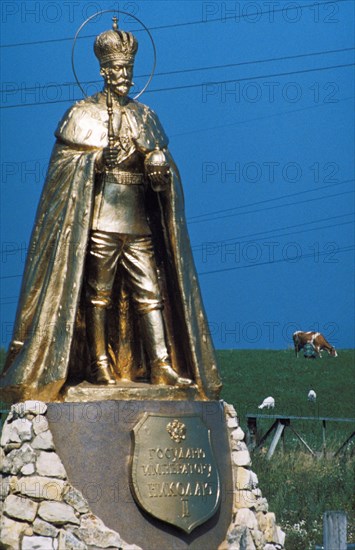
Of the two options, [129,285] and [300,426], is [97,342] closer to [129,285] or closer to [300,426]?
[129,285]

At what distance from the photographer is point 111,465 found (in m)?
11.1

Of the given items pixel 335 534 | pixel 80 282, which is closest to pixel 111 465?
pixel 80 282

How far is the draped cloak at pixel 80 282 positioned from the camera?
452 inches

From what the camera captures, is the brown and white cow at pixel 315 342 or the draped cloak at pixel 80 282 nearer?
the draped cloak at pixel 80 282

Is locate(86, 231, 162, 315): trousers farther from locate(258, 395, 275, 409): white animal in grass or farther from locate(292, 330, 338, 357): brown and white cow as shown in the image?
locate(292, 330, 338, 357): brown and white cow

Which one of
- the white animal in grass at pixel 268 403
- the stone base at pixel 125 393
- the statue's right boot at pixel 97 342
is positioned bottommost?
the stone base at pixel 125 393

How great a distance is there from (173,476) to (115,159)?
2.62 metres

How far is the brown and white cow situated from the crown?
11.1 m

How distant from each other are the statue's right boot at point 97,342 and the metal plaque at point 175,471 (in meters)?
0.67

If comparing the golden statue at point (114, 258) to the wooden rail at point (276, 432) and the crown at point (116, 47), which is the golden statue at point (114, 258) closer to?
the crown at point (116, 47)

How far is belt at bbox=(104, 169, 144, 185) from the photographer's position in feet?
39.4

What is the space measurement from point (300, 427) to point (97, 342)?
8.19 m

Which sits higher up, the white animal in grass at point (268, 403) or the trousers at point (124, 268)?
the white animal in grass at point (268, 403)

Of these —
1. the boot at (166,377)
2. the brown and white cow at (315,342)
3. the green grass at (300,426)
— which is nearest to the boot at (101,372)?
the boot at (166,377)
